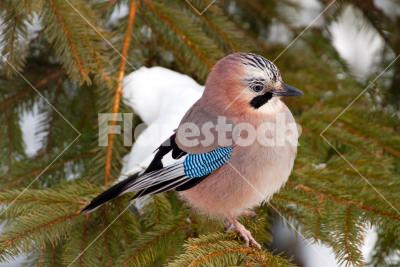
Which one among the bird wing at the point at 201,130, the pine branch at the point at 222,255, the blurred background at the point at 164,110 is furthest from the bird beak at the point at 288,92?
the pine branch at the point at 222,255

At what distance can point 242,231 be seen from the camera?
2729 millimetres

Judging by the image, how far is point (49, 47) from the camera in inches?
149

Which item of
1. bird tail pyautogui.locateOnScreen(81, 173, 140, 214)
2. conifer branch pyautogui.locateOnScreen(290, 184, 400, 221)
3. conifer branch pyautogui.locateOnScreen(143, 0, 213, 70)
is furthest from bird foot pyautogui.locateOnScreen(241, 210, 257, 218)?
conifer branch pyautogui.locateOnScreen(143, 0, 213, 70)

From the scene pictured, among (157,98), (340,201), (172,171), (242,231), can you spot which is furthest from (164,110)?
(340,201)

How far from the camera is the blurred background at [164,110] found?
2.69 metres

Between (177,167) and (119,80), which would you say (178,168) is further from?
(119,80)

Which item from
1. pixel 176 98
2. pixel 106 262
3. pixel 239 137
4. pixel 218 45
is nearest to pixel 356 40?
pixel 218 45

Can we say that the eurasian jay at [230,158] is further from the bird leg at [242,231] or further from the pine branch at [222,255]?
the pine branch at [222,255]

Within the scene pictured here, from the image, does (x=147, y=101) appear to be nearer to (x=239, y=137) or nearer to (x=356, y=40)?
(x=239, y=137)

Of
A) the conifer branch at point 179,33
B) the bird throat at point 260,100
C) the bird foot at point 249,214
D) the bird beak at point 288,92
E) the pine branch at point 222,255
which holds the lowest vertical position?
the pine branch at point 222,255

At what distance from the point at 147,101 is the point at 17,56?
2.32 ft

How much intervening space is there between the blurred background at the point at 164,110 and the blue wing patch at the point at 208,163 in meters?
0.19

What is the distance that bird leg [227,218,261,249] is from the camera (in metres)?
2.61

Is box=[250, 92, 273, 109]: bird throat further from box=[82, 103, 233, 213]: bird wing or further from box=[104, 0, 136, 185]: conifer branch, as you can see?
box=[104, 0, 136, 185]: conifer branch
